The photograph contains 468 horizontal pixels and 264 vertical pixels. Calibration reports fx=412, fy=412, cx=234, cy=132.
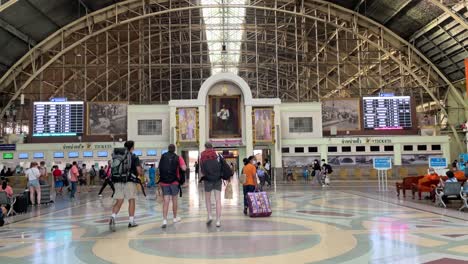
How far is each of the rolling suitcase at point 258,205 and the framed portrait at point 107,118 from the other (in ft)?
82.5

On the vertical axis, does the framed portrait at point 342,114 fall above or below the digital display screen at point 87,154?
above

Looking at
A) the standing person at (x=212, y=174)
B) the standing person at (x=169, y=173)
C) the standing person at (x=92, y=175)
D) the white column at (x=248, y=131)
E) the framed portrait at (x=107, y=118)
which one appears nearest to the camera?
the standing person at (x=169, y=173)

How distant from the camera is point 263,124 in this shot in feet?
104

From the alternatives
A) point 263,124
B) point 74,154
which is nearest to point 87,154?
point 74,154

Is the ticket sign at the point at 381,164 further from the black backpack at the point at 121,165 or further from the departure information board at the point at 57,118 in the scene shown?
the departure information board at the point at 57,118

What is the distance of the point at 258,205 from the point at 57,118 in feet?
87.3

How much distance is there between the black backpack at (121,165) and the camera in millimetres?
8375

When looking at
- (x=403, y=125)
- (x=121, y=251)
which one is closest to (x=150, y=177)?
(x=121, y=251)

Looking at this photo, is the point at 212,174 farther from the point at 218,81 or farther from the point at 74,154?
the point at 74,154

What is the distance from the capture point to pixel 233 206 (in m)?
12.9

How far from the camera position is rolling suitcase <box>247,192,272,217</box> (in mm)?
10102

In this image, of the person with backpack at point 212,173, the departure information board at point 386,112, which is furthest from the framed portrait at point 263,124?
the person with backpack at point 212,173

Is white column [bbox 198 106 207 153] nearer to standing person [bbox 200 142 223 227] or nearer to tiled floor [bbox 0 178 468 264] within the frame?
tiled floor [bbox 0 178 468 264]

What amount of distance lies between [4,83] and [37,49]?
3.98 meters
